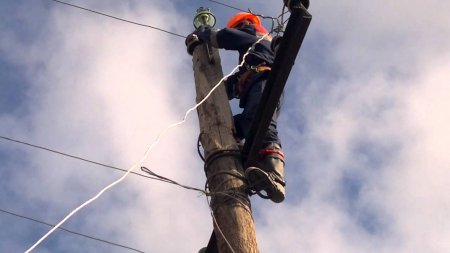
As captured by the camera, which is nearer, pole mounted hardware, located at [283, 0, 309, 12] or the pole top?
pole mounted hardware, located at [283, 0, 309, 12]

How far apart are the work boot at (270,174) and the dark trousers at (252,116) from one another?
7cm

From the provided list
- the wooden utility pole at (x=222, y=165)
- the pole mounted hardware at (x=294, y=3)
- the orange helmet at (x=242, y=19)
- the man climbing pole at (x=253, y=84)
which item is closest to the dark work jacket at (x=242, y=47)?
the man climbing pole at (x=253, y=84)

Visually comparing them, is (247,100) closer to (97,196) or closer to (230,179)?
(230,179)

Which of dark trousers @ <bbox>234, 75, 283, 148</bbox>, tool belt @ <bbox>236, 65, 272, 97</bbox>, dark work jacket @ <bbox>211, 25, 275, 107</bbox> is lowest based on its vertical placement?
dark trousers @ <bbox>234, 75, 283, 148</bbox>

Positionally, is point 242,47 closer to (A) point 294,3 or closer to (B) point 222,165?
(A) point 294,3

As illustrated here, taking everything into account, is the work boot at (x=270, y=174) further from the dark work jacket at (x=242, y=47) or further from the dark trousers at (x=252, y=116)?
the dark work jacket at (x=242, y=47)

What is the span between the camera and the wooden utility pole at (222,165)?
364cm

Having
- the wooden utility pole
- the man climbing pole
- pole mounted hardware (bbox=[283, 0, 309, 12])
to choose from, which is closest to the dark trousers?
the man climbing pole

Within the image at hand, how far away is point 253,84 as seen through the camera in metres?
4.86

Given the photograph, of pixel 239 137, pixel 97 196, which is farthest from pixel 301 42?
pixel 97 196

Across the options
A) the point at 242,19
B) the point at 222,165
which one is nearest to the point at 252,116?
the point at 222,165

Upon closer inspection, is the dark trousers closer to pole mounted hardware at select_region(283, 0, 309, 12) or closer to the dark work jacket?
the dark work jacket

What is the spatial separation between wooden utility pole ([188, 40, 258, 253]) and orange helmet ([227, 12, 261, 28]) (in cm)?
73

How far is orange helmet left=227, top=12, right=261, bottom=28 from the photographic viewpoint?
568cm
